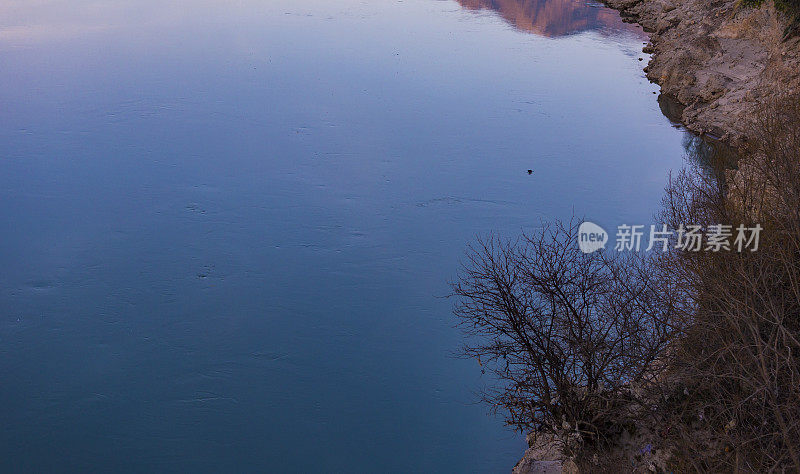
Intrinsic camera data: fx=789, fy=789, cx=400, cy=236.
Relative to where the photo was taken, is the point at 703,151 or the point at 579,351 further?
the point at 703,151

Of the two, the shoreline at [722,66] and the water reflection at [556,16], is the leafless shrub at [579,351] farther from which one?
the water reflection at [556,16]

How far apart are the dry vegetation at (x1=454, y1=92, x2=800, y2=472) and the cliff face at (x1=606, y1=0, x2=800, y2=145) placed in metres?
8.73

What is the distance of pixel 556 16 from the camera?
41.0m

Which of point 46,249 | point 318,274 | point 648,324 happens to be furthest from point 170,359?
point 648,324

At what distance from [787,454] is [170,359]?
32.0 ft

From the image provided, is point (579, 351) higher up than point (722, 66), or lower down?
lower down

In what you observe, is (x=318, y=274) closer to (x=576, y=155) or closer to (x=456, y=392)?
(x=456, y=392)
